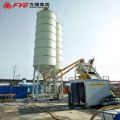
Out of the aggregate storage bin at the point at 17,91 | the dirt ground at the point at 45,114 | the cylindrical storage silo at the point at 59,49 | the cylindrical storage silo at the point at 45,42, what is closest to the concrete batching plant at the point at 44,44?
the cylindrical storage silo at the point at 45,42

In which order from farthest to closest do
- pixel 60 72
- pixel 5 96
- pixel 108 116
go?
pixel 60 72, pixel 5 96, pixel 108 116

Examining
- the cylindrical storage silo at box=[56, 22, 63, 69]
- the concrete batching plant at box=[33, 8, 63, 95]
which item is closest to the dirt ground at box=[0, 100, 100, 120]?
the concrete batching plant at box=[33, 8, 63, 95]

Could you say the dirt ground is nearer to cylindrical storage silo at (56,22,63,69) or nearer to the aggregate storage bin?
the aggregate storage bin

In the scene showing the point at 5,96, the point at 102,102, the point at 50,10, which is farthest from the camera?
the point at 50,10

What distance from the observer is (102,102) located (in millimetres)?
14719

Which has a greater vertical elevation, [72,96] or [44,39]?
[44,39]

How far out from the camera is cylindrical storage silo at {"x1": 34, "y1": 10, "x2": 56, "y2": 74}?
81.0 ft

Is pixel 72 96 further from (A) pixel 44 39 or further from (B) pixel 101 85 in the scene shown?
(A) pixel 44 39

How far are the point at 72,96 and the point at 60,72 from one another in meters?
13.8

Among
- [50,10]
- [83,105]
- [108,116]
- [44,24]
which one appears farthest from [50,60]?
[108,116]

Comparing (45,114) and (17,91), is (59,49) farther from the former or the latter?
(45,114)

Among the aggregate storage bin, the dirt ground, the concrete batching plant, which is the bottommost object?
the dirt ground

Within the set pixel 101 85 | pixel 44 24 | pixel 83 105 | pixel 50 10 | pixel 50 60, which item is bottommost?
pixel 83 105

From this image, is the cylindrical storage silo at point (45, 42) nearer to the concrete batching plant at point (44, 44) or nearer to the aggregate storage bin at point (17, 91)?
the concrete batching plant at point (44, 44)
